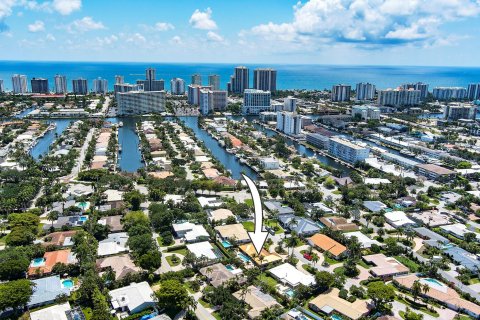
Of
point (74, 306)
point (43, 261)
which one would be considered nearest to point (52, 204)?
point (43, 261)

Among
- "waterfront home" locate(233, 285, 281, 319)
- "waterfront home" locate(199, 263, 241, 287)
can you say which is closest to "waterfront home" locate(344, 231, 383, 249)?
"waterfront home" locate(233, 285, 281, 319)

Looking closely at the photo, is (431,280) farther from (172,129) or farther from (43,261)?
(172,129)

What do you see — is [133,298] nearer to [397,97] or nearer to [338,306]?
[338,306]

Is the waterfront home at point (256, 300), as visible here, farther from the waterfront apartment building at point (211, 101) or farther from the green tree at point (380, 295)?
the waterfront apartment building at point (211, 101)

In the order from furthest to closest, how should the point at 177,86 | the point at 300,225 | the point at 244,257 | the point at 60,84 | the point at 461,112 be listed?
the point at 177,86, the point at 60,84, the point at 461,112, the point at 300,225, the point at 244,257

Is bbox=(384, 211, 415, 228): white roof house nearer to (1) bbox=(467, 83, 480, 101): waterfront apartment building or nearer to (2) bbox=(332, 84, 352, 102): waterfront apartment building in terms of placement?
(2) bbox=(332, 84, 352, 102): waterfront apartment building

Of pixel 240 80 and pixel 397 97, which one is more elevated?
pixel 240 80

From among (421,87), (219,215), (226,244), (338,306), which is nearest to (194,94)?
(421,87)
